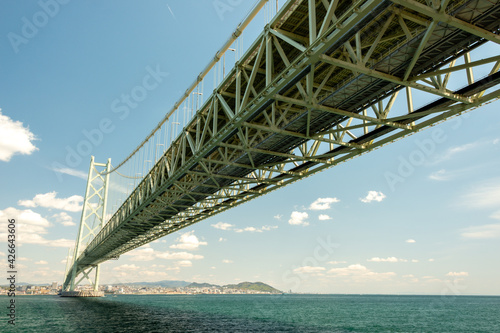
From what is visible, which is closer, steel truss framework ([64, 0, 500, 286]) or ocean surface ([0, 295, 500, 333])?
steel truss framework ([64, 0, 500, 286])

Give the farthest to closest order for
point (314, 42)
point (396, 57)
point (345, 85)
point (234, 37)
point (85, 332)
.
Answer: point (85, 332)
point (234, 37)
point (345, 85)
point (396, 57)
point (314, 42)

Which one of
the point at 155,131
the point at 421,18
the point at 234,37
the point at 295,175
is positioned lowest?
the point at 295,175

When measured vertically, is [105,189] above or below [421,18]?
above

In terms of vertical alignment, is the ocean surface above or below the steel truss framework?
below

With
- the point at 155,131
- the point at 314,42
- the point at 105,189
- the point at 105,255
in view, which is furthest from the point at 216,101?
the point at 105,189

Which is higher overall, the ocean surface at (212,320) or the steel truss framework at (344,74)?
the steel truss framework at (344,74)

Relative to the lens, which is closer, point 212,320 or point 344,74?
point 344,74

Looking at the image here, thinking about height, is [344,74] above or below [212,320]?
above

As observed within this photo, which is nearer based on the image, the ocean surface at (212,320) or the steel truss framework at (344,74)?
the steel truss framework at (344,74)

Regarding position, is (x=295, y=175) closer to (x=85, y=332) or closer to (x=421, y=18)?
(x=421, y=18)

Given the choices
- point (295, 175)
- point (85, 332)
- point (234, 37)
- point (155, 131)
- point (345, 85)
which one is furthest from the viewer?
point (155, 131)

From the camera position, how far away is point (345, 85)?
13680 millimetres

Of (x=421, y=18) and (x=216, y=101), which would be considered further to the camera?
(x=216, y=101)

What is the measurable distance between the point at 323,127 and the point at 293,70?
244 inches
